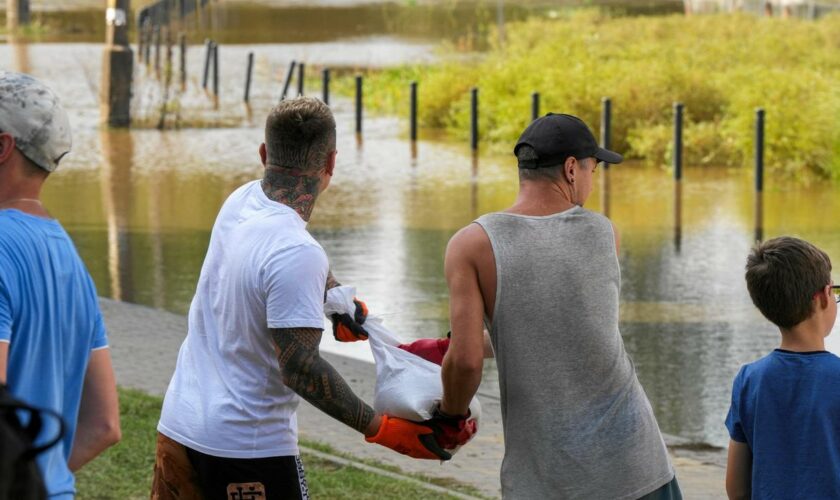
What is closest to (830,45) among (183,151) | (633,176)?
(633,176)

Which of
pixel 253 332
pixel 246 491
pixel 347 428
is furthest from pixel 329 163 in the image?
pixel 347 428

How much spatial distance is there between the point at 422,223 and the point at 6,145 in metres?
11.4

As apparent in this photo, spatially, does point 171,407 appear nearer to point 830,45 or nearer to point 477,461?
point 477,461

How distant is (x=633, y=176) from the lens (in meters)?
17.9

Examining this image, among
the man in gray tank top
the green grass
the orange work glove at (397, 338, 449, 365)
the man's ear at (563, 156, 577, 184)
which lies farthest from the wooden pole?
the man in gray tank top

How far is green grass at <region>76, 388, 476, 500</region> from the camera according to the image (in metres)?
6.47

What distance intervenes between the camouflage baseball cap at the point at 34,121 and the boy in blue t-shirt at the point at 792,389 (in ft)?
5.80

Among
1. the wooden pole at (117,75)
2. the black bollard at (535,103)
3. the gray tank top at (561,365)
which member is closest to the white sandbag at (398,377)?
the gray tank top at (561,365)

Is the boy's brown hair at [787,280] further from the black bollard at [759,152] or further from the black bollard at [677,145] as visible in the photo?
the black bollard at [677,145]

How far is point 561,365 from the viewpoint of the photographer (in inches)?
154

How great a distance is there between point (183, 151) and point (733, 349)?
11564mm

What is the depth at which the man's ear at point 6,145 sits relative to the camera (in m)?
3.25

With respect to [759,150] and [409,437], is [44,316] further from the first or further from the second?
[759,150]

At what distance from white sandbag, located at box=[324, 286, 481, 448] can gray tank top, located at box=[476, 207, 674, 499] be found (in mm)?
283
